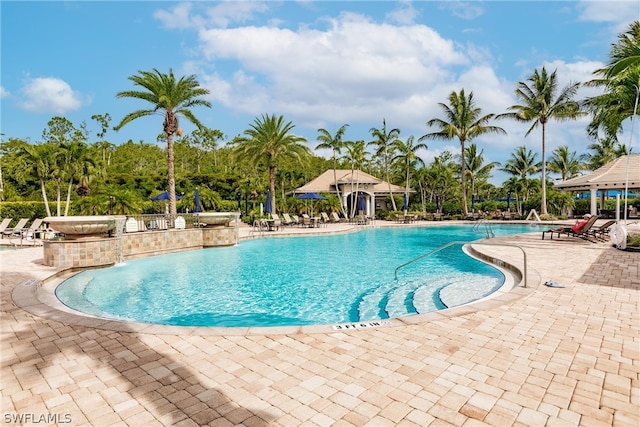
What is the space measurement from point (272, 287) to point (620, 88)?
1416 cm

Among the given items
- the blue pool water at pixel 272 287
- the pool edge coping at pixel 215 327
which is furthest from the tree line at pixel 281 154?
the pool edge coping at pixel 215 327

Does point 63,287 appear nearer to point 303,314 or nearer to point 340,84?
point 303,314

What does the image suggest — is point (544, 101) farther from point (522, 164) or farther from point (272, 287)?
point (272, 287)

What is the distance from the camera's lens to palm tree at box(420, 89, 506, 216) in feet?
109

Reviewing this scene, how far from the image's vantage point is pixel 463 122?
33.3m

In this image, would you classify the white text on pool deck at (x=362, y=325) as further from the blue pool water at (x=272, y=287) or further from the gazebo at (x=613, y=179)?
the gazebo at (x=613, y=179)

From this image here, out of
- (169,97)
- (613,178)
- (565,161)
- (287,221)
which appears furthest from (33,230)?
(565,161)

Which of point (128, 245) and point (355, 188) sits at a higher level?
point (355, 188)

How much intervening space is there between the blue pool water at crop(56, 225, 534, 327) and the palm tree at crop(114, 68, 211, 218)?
8009mm

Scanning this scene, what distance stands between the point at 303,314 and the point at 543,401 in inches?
188

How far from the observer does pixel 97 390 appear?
3.21 meters

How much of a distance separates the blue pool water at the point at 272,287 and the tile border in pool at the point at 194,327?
0.55 meters

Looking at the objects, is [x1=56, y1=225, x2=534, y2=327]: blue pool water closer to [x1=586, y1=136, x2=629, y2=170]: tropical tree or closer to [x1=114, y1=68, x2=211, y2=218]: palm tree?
[x1=114, y1=68, x2=211, y2=218]: palm tree

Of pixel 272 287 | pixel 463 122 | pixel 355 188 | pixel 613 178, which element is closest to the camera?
pixel 272 287
